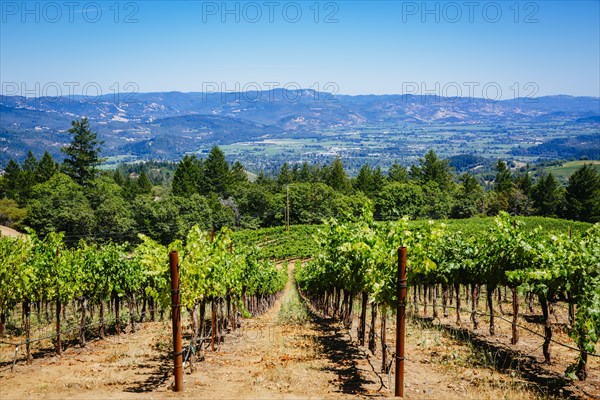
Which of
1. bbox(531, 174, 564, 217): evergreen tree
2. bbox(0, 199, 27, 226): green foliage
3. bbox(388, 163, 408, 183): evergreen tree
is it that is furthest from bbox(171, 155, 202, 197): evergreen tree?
bbox(531, 174, 564, 217): evergreen tree

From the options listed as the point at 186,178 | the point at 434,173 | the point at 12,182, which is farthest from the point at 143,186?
the point at 434,173

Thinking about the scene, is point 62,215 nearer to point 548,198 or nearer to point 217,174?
point 217,174

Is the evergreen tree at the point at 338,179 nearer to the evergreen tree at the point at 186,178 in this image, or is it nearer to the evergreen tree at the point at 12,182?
the evergreen tree at the point at 186,178

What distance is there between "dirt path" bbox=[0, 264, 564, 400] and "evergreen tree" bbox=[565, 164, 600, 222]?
8302 centimetres

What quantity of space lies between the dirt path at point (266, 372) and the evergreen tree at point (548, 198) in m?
85.9

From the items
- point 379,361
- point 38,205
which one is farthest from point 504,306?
point 38,205

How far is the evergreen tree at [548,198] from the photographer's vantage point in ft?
301

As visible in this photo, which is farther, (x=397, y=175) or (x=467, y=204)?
(x=397, y=175)

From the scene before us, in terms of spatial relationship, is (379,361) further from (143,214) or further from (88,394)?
(143,214)

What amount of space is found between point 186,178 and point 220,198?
7827 mm

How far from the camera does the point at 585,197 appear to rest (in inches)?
3430

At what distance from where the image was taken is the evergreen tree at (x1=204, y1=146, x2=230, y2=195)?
3883 inches

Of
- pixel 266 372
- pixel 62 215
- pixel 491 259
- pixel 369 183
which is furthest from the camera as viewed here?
pixel 369 183

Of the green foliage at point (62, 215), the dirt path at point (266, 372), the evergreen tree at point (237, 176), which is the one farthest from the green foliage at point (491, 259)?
the evergreen tree at point (237, 176)
